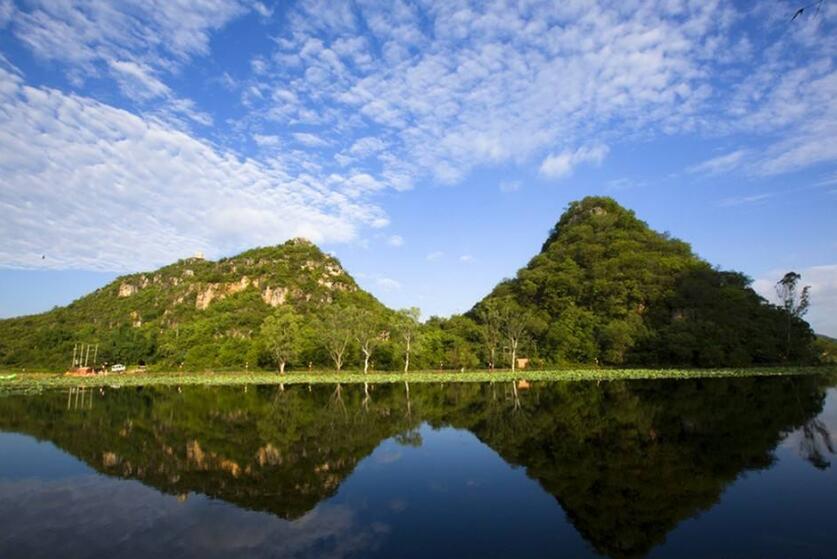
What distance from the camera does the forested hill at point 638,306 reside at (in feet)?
252

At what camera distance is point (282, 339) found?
80438 millimetres

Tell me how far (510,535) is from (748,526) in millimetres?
4997

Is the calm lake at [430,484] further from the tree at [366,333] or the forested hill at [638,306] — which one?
the forested hill at [638,306]

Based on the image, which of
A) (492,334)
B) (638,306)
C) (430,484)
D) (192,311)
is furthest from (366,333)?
(192,311)

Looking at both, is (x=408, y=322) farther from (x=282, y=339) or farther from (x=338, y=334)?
(x=282, y=339)

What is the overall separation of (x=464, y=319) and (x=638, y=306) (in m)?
32.9

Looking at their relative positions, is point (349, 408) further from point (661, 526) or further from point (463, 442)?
point (661, 526)

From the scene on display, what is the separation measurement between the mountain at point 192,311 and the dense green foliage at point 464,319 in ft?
1.21

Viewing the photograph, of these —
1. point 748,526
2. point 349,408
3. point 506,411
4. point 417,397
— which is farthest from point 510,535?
point 417,397

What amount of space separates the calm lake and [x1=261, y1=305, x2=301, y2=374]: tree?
161 feet

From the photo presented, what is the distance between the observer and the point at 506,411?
2911 cm

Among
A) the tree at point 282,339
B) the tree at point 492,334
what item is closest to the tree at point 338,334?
the tree at point 282,339

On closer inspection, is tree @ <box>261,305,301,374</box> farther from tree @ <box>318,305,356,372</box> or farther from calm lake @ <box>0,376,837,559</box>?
calm lake @ <box>0,376,837,559</box>

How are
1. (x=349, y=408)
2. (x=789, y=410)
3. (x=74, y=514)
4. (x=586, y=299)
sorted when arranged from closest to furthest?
(x=74, y=514) → (x=789, y=410) → (x=349, y=408) → (x=586, y=299)
